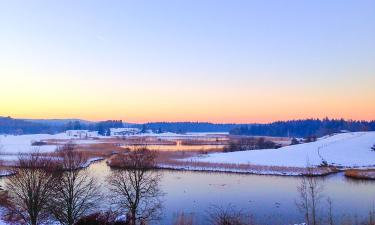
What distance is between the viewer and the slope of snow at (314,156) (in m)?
57.9

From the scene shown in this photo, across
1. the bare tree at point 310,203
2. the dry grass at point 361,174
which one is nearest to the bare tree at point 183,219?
the bare tree at point 310,203

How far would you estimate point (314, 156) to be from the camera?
207 ft

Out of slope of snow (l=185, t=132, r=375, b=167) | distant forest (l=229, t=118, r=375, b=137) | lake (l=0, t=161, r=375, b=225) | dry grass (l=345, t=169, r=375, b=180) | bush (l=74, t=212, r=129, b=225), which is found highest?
distant forest (l=229, t=118, r=375, b=137)

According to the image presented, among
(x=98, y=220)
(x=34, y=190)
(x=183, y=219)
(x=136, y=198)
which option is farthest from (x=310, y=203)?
(x=34, y=190)

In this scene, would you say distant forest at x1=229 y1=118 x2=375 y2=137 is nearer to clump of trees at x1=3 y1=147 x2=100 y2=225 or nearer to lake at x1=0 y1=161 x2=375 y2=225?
lake at x1=0 y1=161 x2=375 y2=225

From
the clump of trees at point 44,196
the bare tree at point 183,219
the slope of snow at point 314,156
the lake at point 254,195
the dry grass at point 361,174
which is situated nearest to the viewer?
the clump of trees at point 44,196

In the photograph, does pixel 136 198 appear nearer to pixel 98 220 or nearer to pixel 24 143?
pixel 98 220

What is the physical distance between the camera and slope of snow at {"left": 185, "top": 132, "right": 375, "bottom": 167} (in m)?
57.9

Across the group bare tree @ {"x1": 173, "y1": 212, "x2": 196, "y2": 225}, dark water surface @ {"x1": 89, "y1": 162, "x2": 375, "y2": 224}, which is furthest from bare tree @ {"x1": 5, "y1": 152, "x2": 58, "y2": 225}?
bare tree @ {"x1": 173, "y1": 212, "x2": 196, "y2": 225}

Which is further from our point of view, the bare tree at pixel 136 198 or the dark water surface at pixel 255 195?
the dark water surface at pixel 255 195

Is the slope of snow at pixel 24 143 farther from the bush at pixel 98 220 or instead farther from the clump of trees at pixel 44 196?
the bush at pixel 98 220

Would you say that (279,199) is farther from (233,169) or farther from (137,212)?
(233,169)

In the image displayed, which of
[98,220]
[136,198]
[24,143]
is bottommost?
[98,220]

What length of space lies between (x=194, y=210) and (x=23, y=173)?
11.3m
